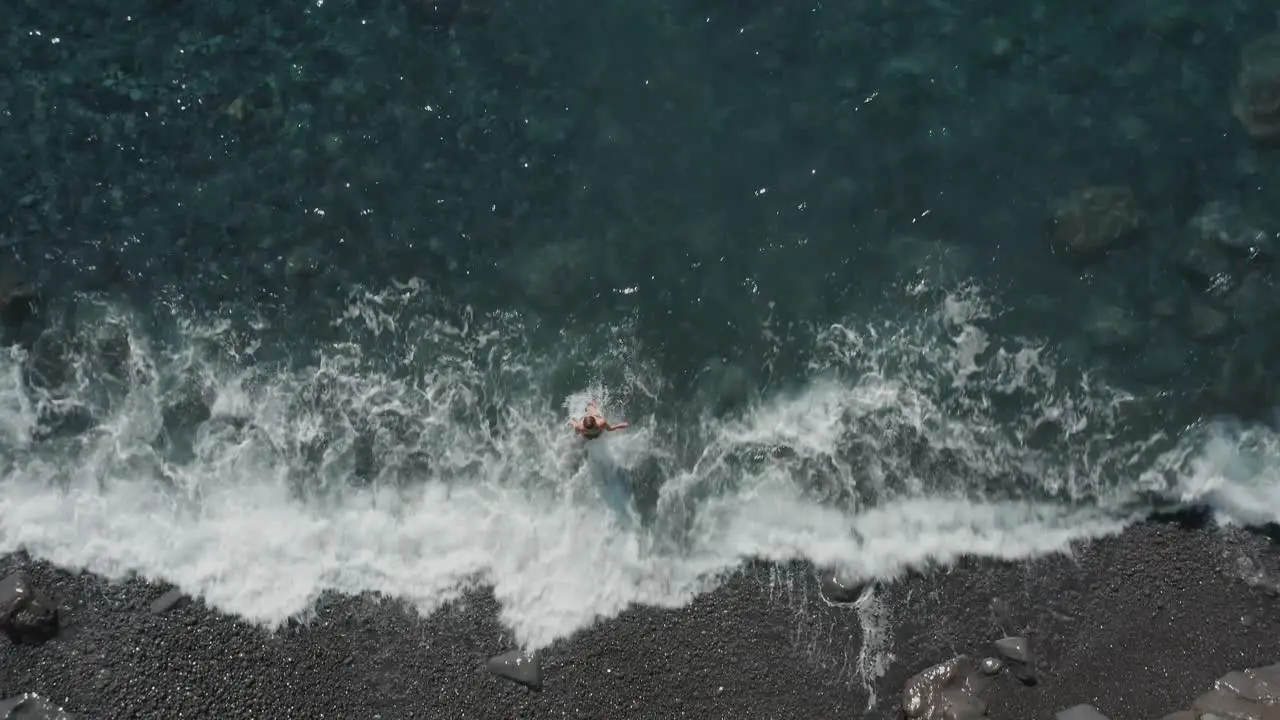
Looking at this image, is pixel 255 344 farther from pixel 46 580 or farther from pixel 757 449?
pixel 757 449

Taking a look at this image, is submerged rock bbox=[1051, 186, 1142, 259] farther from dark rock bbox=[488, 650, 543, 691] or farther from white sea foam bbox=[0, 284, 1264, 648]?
dark rock bbox=[488, 650, 543, 691]

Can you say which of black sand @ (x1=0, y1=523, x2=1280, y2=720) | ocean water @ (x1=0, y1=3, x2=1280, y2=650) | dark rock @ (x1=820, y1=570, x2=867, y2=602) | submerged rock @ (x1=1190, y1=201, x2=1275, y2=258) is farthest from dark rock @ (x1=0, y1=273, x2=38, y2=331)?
submerged rock @ (x1=1190, y1=201, x2=1275, y2=258)

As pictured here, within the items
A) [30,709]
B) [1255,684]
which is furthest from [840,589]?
[30,709]

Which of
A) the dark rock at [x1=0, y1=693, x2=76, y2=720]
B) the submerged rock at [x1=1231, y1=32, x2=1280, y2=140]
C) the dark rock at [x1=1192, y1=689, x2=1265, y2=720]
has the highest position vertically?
the submerged rock at [x1=1231, y1=32, x2=1280, y2=140]

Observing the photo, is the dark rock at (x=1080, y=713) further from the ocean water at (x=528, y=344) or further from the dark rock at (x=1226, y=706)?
the ocean water at (x=528, y=344)

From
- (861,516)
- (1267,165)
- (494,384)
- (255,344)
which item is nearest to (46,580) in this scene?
(255,344)

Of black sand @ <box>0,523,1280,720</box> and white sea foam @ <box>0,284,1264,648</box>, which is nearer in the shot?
black sand @ <box>0,523,1280,720</box>
